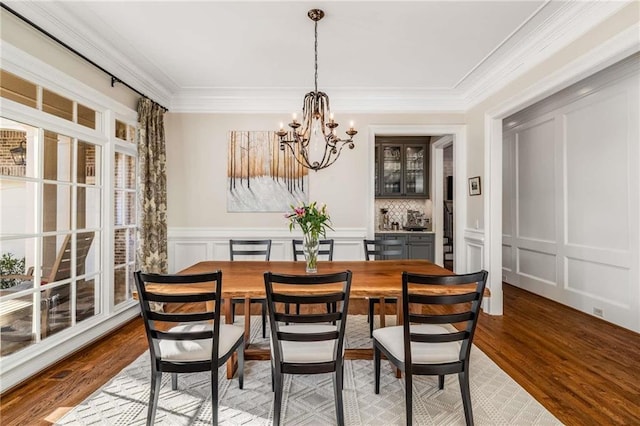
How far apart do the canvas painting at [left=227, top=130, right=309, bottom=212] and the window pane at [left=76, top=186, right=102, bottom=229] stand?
62.5 inches

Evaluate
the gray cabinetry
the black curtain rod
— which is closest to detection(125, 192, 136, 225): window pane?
the black curtain rod

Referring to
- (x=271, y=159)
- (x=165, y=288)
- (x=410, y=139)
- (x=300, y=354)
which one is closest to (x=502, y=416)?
(x=300, y=354)

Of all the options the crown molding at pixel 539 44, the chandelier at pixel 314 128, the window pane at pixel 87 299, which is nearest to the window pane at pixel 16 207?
the window pane at pixel 87 299

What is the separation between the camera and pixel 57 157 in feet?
9.09

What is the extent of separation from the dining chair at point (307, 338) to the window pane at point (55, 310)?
2.11 metres

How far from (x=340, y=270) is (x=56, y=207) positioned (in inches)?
97.4

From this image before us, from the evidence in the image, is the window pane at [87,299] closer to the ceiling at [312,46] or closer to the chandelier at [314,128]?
the ceiling at [312,46]

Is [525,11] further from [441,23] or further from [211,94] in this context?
[211,94]

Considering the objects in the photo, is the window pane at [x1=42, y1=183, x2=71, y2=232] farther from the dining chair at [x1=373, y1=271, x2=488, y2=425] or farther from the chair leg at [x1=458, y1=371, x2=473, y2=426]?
the chair leg at [x1=458, y1=371, x2=473, y2=426]

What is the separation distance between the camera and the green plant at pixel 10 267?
7.49 feet

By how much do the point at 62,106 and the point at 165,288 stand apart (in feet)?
6.43

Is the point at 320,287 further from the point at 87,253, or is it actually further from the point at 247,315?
the point at 87,253

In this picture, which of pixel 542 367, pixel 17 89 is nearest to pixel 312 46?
pixel 17 89

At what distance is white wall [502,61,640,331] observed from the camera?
11.3 ft
